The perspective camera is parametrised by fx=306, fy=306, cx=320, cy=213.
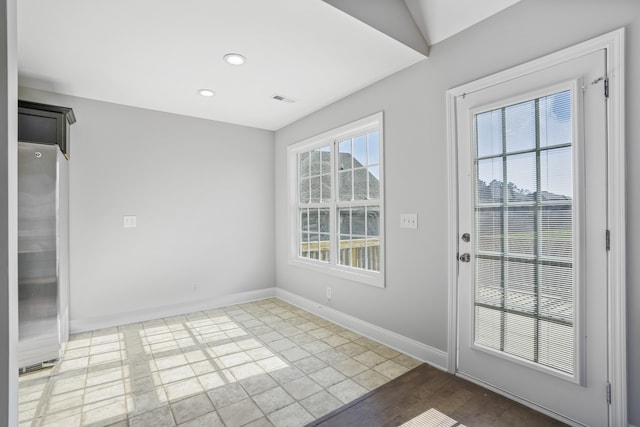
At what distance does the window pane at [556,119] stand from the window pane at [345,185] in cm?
181

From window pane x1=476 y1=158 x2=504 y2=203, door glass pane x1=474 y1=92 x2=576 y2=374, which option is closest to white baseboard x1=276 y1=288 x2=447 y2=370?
door glass pane x1=474 y1=92 x2=576 y2=374

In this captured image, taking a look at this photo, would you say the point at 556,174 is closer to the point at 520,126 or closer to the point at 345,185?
the point at 520,126

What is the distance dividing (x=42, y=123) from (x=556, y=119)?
376cm

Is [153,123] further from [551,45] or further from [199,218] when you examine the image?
[551,45]

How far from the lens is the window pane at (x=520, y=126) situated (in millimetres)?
1833

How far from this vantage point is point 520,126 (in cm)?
188

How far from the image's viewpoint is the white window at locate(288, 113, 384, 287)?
118 inches

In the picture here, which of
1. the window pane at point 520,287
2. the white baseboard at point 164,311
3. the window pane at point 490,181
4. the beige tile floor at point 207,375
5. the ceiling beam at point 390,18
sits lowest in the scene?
the beige tile floor at point 207,375

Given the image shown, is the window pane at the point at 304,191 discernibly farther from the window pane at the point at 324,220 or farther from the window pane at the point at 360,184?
the window pane at the point at 360,184

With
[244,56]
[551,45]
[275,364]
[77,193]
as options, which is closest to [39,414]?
[275,364]

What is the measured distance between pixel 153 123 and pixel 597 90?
3.95 meters

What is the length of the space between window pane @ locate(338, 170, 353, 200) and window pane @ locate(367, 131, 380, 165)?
1.14ft

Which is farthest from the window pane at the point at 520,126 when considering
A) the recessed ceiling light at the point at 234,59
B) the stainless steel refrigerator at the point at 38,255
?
the stainless steel refrigerator at the point at 38,255

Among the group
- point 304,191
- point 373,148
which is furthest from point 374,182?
point 304,191
